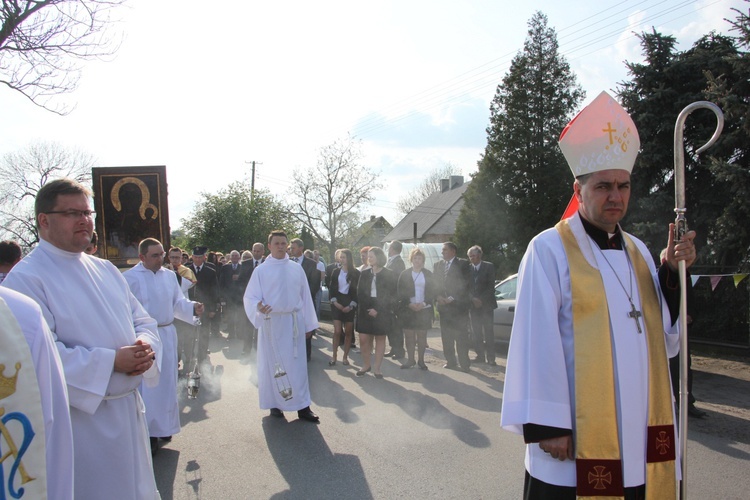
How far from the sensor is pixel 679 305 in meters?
2.84

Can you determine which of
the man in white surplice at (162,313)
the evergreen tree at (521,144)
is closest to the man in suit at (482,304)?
the man in white surplice at (162,313)

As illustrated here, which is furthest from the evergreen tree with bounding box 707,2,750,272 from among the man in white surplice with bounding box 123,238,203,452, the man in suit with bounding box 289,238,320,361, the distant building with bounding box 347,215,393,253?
the distant building with bounding box 347,215,393,253

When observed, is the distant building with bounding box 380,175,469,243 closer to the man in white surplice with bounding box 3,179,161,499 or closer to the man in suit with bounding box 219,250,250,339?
the man in suit with bounding box 219,250,250,339

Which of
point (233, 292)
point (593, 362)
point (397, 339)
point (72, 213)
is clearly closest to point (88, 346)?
point (72, 213)

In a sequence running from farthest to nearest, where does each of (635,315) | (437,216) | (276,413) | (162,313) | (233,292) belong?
1. (437,216)
2. (233,292)
3. (276,413)
4. (162,313)
5. (635,315)

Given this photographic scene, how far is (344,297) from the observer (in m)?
10.5

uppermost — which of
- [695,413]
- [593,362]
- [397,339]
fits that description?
[593,362]

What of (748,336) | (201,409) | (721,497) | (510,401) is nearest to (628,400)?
(510,401)

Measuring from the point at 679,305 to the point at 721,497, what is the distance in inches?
92.9

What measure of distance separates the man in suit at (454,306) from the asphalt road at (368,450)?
4.53 ft

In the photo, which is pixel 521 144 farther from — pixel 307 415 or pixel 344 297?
pixel 307 415

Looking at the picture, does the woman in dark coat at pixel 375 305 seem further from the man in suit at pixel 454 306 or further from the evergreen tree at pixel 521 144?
the evergreen tree at pixel 521 144

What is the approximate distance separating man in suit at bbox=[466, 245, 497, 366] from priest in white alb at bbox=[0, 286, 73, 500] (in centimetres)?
836

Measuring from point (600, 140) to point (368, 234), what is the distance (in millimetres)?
50972
